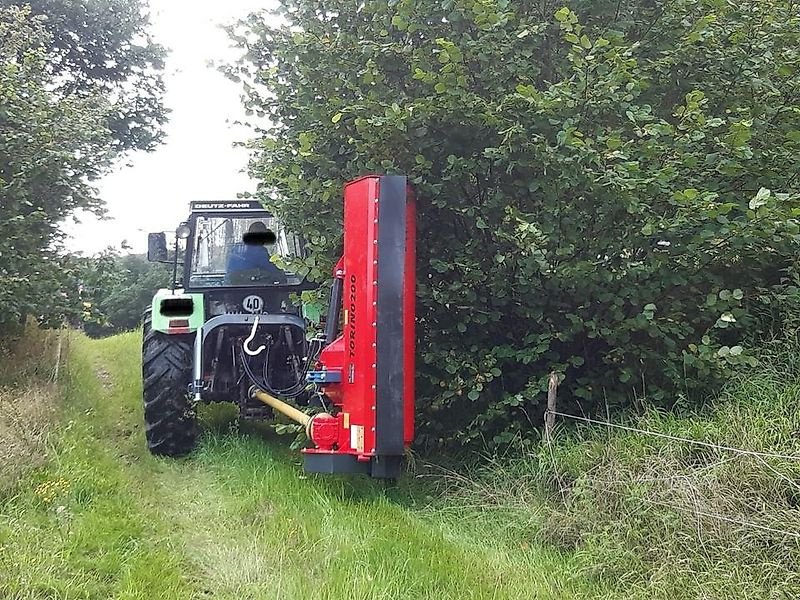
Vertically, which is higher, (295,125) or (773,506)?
(295,125)

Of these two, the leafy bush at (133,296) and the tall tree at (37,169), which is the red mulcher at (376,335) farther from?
the leafy bush at (133,296)

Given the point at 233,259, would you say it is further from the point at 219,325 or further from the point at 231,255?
the point at 219,325

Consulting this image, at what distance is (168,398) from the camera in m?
6.29

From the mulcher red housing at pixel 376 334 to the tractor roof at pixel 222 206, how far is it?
8.28 ft

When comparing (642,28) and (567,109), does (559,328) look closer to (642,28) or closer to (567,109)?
(567,109)

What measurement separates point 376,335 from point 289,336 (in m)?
2.21

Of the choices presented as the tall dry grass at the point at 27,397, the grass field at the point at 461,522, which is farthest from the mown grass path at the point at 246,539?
the tall dry grass at the point at 27,397

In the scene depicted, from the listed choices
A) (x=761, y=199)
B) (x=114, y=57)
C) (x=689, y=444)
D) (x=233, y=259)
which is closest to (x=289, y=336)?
(x=233, y=259)

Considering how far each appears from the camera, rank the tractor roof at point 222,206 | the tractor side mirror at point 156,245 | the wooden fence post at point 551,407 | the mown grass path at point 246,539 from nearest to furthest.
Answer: the mown grass path at point 246,539
the wooden fence post at point 551,407
the tractor side mirror at point 156,245
the tractor roof at point 222,206

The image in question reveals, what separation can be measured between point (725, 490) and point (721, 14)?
2651mm

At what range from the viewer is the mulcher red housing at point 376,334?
416cm

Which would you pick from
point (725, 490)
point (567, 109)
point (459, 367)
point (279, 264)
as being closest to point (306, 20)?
point (279, 264)

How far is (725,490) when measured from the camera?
10.4 feet

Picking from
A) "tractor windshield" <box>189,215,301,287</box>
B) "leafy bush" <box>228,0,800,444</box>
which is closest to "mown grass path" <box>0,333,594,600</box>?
"leafy bush" <box>228,0,800,444</box>
